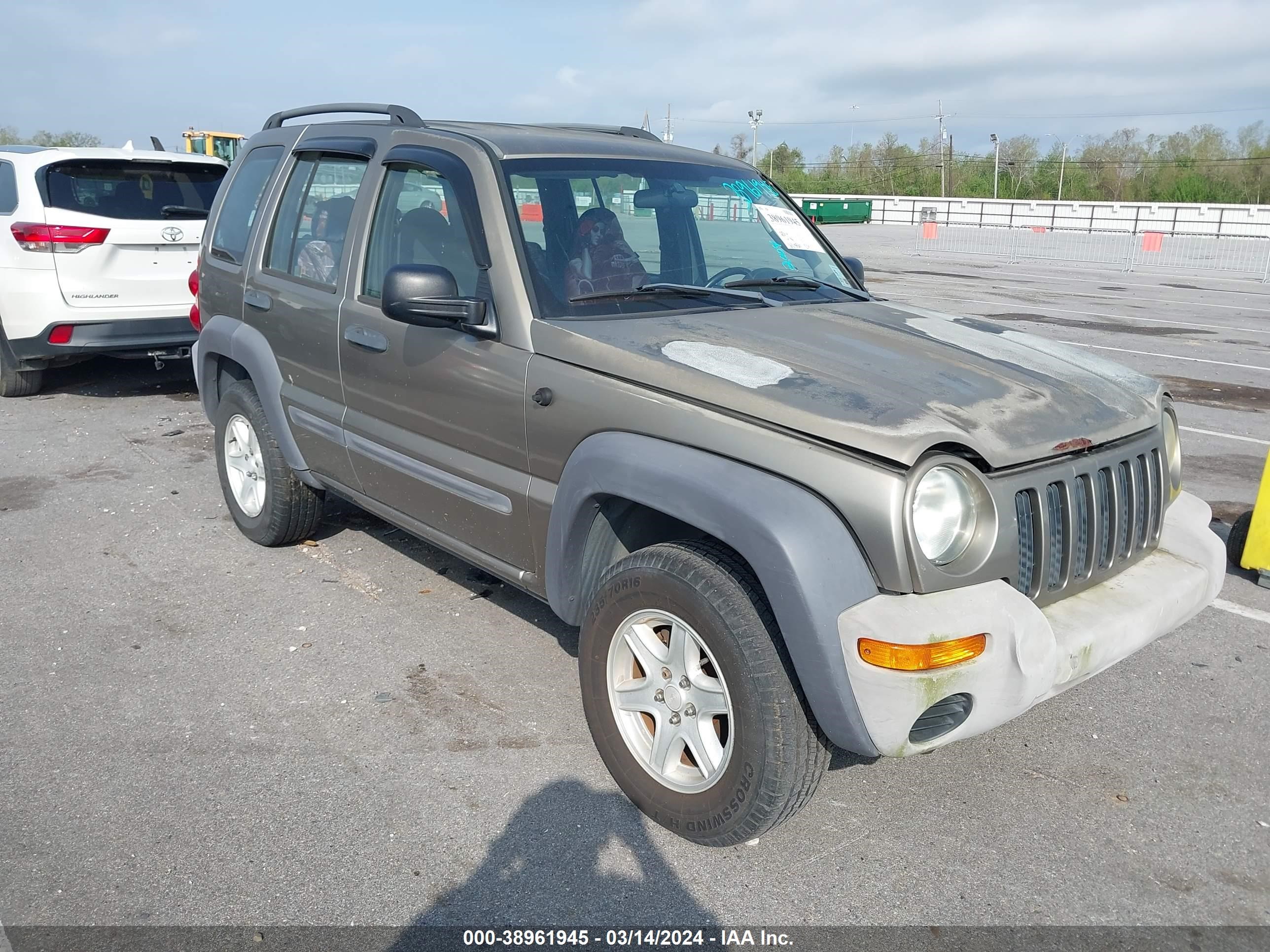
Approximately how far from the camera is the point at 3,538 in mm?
5613

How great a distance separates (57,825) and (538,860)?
4.71ft

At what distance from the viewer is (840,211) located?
53.4 metres

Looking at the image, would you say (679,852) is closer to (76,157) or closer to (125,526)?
(125,526)

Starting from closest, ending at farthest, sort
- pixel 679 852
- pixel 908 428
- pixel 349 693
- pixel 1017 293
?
pixel 908 428, pixel 679 852, pixel 349 693, pixel 1017 293

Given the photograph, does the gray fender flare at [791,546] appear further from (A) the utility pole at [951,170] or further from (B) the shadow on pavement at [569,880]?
(A) the utility pole at [951,170]

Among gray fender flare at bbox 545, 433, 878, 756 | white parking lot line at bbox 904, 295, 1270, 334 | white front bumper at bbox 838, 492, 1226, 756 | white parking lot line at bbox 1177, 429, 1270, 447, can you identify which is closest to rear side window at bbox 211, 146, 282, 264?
gray fender flare at bbox 545, 433, 878, 756

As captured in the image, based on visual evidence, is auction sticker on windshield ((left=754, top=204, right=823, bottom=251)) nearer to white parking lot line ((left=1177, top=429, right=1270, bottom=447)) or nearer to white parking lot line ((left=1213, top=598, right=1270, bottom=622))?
white parking lot line ((left=1213, top=598, right=1270, bottom=622))

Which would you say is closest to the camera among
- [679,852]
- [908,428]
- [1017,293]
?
[908,428]

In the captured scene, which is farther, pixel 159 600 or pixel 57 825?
pixel 159 600

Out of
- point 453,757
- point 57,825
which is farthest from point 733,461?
point 57,825

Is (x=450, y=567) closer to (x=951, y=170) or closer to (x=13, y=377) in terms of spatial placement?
(x=13, y=377)

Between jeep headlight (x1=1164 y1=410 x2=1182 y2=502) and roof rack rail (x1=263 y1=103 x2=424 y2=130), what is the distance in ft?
9.82

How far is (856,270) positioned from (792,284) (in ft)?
2.51

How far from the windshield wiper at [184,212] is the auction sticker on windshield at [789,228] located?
5325 mm
